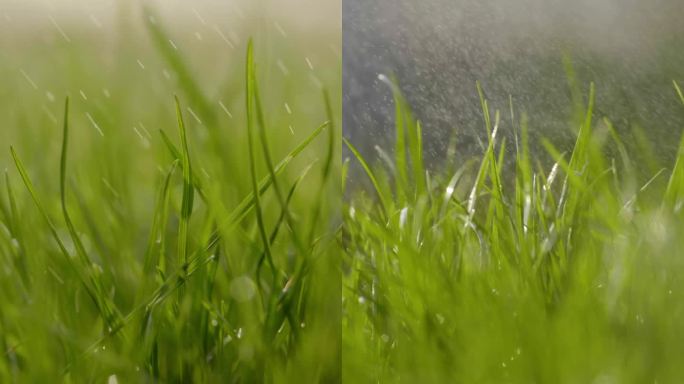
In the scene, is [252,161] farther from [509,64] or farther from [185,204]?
[509,64]

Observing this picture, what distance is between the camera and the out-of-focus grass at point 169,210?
52 centimetres

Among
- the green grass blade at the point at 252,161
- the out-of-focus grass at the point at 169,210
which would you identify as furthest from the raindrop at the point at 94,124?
the green grass blade at the point at 252,161

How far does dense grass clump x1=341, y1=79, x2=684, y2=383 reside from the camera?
538mm

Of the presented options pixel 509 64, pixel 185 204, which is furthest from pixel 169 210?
pixel 509 64

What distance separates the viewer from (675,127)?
914 mm

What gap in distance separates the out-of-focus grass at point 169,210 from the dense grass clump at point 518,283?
81 millimetres

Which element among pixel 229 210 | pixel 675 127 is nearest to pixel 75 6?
pixel 229 210

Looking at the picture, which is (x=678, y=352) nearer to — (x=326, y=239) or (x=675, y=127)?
(x=326, y=239)

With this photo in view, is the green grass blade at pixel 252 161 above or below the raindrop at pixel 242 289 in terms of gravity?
above

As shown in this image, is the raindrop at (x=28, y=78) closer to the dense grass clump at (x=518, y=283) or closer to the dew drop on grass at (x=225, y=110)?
the dew drop on grass at (x=225, y=110)

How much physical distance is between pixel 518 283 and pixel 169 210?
0.27 m

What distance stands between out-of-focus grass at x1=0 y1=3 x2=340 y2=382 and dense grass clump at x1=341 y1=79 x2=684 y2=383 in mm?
81

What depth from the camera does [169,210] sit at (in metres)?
0.54

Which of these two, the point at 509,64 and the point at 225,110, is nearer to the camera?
the point at 225,110
